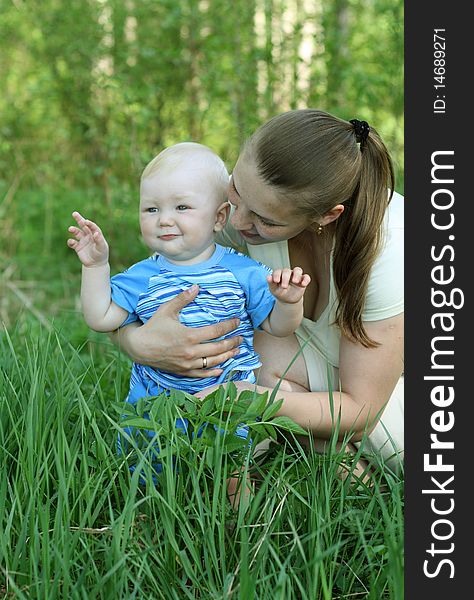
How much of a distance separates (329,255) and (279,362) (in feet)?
1.33

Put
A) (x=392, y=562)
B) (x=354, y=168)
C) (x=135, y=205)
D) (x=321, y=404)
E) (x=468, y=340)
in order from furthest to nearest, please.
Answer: (x=135, y=205) < (x=321, y=404) < (x=354, y=168) < (x=468, y=340) < (x=392, y=562)

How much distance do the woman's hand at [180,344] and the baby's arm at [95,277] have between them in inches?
3.4

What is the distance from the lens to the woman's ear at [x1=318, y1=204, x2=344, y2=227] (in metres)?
2.26

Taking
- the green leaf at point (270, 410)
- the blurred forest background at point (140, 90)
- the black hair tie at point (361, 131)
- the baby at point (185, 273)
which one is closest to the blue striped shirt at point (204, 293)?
the baby at point (185, 273)

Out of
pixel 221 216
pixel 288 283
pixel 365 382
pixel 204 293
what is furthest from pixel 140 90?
pixel 288 283

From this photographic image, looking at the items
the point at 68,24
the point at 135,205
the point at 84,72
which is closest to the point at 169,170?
the point at 135,205

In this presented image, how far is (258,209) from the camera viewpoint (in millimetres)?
2238

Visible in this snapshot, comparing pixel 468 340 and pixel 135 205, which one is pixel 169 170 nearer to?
pixel 468 340

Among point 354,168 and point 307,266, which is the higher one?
point 354,168

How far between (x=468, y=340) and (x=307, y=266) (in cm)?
81

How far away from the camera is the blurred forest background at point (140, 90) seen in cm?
504

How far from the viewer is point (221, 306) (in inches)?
92.4

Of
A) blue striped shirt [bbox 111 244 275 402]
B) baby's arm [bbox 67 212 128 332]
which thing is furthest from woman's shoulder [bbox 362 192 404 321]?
baby's arm [bbox 67 212 128 332]

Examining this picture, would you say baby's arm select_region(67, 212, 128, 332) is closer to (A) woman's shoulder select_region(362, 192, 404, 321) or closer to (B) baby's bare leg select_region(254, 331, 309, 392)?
(B) baby's bare leg select_region(254, 331, 309, 392)
